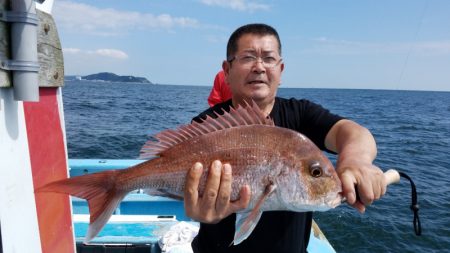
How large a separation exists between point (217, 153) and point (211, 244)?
2.98ft

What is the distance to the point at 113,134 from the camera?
17984 millimetres

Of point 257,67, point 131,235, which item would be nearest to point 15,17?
point 257,67

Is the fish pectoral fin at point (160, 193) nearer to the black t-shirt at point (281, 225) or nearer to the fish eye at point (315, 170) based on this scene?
the black t-shirt at point (281, 225)

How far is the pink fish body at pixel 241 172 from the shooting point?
191 centimetres

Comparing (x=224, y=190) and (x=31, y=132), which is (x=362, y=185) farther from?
(x=31, y=132)

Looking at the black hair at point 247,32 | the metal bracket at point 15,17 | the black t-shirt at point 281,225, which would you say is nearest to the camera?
the metal bracket at point 15,17

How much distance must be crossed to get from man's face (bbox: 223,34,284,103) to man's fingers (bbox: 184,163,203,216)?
80 cm

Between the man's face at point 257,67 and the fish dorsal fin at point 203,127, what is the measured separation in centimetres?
47

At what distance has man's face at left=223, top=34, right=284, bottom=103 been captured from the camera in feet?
8.11

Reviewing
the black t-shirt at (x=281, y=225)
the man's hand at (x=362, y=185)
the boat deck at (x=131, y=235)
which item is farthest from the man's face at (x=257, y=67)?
the boat deck at (x=131, y=235)

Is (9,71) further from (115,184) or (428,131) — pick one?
(428,131)

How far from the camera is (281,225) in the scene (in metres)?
2.46

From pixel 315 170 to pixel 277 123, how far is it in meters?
0.78

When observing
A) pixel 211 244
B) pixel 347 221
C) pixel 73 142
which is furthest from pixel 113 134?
pixel 211 244
